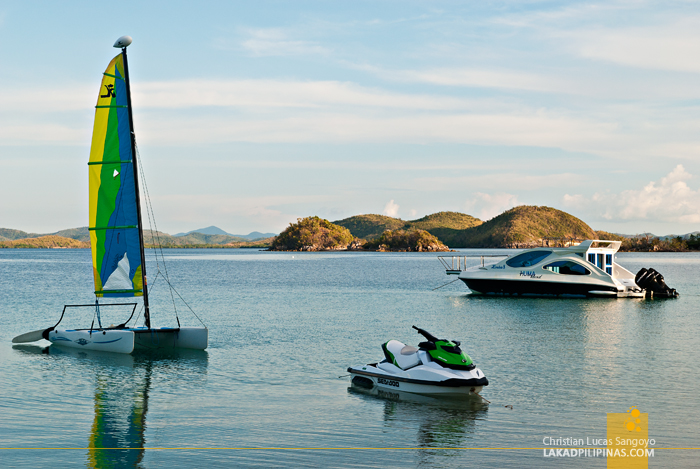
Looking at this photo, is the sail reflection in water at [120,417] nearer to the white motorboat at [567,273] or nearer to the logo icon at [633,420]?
the logo icon at [633,420]

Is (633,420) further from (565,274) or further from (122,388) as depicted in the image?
(565,274)

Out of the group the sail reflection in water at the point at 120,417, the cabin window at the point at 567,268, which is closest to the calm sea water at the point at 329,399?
the sail reflection in water at the point at 120,417

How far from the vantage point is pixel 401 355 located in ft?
51.1

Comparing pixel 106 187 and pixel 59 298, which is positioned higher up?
pixel 106 187

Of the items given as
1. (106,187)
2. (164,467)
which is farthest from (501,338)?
(164,467)

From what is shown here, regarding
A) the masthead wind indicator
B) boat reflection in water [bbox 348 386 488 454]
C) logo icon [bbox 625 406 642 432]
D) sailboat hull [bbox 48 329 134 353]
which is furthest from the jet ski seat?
the masthead wind indicator

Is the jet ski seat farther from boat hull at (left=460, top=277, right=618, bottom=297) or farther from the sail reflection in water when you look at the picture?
boat hull at (left=460, top=277, right=618, bottom=297)

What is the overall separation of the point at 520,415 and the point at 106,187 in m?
15.3

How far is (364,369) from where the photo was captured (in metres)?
16.2

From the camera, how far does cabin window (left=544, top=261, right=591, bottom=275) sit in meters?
43.5

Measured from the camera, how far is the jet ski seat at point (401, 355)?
15.3 metres

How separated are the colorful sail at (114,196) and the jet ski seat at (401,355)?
10.5m

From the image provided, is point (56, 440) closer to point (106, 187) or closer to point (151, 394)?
point (151, 394)

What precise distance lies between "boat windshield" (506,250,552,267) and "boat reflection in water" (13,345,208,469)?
28555mm
